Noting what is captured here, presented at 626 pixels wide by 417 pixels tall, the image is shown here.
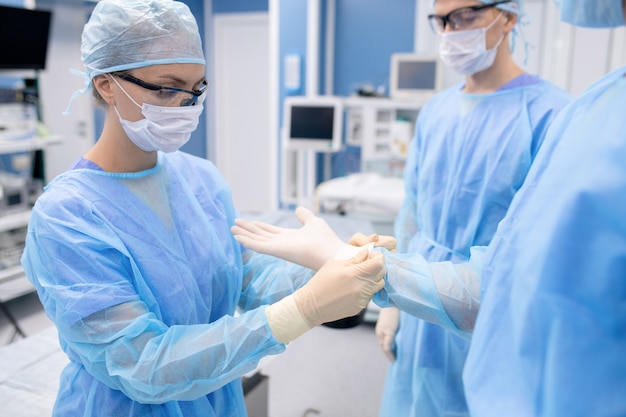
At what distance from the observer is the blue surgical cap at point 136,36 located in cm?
102

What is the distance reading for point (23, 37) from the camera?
3154 mm

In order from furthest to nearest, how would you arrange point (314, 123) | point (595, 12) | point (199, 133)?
point (199, 133)
point (314, 123)
point (595, 12)

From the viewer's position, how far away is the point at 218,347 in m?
0.93

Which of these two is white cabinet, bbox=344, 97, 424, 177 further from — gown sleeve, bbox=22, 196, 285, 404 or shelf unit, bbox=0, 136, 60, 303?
gown sleeve, bbox=22, 196, 285, 404

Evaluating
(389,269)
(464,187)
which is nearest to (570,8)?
(389,269)

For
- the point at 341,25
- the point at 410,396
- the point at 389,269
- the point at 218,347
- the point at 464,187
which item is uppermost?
the point at 341,25

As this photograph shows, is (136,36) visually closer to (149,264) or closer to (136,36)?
(136,36)

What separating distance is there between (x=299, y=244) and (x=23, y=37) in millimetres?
2871

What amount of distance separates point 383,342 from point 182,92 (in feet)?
3.20

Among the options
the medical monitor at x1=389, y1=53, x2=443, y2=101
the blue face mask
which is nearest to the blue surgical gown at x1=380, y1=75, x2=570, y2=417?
the blue face mask

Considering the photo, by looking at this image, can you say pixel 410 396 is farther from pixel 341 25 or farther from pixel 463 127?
pixel 341 25

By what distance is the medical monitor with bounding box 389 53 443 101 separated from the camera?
3.51 meters

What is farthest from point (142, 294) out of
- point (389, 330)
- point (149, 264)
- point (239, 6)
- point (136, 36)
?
point (239, 6)

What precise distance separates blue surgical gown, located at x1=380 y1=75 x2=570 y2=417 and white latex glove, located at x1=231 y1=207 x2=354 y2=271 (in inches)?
16.7
